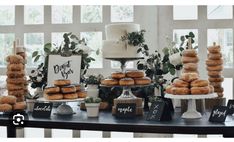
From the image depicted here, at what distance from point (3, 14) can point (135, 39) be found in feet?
5.20

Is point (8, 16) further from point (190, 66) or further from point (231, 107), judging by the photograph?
point (231, 107)

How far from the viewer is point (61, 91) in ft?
6.21

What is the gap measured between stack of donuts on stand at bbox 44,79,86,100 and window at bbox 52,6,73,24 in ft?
4.02

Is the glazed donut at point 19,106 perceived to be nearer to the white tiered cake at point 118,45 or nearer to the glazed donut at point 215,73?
the white tiered cake at point 118,45

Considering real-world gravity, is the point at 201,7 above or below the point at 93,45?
above

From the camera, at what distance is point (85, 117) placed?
6.20ft

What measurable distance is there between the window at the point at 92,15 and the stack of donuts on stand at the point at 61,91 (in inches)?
46.3

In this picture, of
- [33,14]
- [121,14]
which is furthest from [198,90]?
[33,14]

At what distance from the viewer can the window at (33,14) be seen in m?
3.08

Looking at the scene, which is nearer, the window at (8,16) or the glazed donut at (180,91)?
the glazed donut at (180,91)

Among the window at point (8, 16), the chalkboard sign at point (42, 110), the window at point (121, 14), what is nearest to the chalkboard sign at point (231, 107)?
the chalkboard sign at point (42, 110)

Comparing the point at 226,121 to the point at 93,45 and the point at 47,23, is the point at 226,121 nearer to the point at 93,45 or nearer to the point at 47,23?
the point at 93,45
